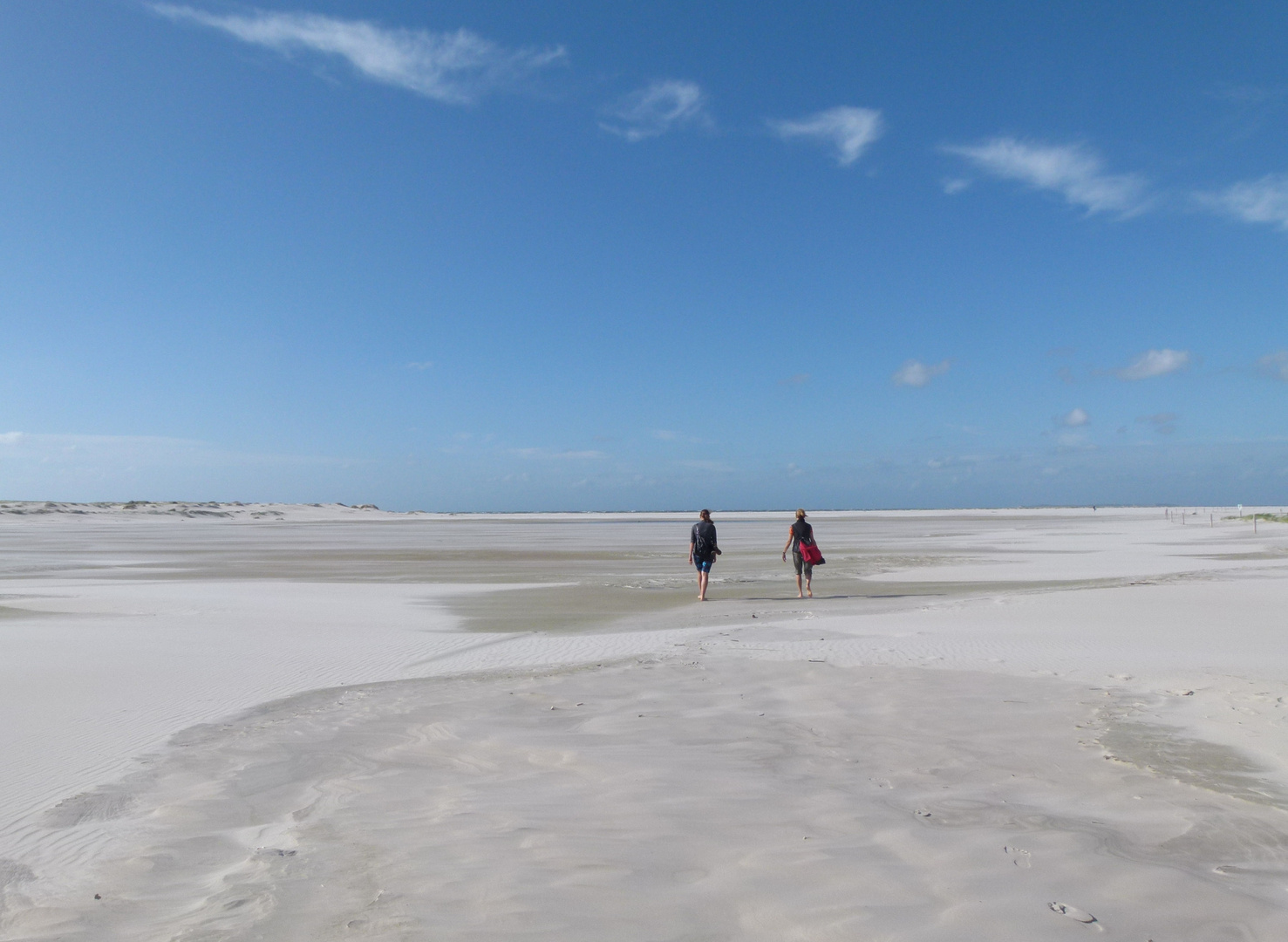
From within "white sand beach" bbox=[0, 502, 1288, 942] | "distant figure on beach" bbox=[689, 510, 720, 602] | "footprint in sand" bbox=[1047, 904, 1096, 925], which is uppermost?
"distant figure on beach" bbox=[689, 510, 720, 602]

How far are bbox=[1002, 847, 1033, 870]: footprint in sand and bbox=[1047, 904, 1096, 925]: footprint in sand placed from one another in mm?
455

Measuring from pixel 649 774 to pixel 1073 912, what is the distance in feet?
10.1

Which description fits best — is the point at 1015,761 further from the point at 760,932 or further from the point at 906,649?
the point at 906,649

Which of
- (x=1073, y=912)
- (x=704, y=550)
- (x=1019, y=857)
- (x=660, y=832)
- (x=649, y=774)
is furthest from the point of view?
(x=704, y=550)

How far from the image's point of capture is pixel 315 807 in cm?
574

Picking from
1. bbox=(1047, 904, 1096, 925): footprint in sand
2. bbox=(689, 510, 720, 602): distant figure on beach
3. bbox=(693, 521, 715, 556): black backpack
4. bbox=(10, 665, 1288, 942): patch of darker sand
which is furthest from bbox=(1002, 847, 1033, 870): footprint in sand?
bbox=(693, 521, 715, 556): black backpack

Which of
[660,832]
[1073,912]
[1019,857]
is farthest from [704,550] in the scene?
[1073,912]

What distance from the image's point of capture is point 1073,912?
3.95 meters

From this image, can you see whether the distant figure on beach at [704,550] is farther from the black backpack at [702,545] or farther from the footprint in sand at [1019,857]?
the footprint in sand at [1019,857]

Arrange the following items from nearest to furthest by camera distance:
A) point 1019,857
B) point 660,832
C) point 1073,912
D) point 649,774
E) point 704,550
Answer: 1. point 1073,912
2. point 1019,857
3. point 660,832
4. point 649,774
5. point 704,550

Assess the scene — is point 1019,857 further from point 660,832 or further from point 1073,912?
point 660,832

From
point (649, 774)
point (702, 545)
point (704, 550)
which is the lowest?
point (649, 774)

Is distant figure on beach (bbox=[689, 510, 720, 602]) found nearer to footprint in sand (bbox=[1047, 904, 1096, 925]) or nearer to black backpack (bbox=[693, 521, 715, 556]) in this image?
black backpack (bbox=[693, 521, 715, 556])

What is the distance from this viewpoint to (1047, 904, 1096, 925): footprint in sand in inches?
153
